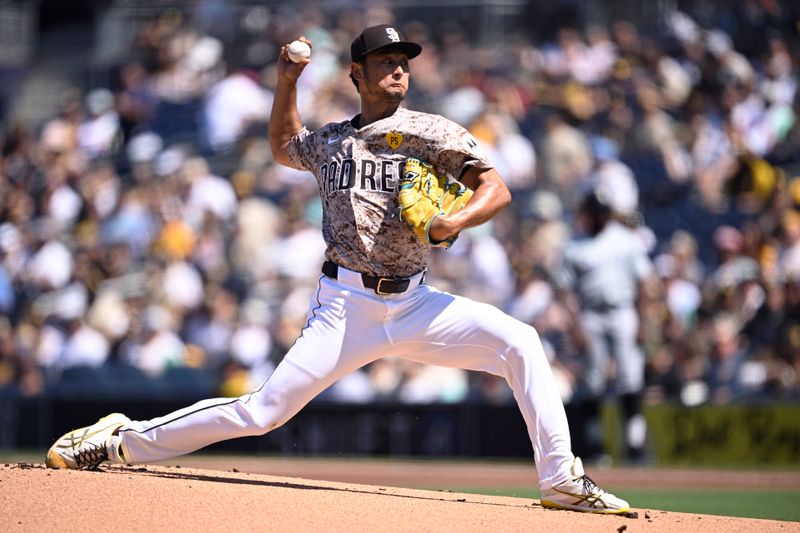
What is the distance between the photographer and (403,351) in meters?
5.67

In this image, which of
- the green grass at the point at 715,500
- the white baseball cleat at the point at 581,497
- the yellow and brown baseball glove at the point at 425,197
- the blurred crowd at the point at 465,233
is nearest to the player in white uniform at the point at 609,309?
the blurred crowd at the point at 465,233

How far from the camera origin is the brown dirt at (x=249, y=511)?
5.03 metres

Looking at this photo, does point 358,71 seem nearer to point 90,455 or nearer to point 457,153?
point 457,153

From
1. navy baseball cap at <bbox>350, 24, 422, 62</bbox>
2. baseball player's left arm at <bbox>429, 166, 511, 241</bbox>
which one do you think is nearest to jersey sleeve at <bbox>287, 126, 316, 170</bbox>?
navy baseball cap at <bbox>350, 24, 422, 62</bbox>

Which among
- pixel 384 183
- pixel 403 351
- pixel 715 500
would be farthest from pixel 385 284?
pixel 715 500

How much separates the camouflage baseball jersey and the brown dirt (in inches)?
40.2

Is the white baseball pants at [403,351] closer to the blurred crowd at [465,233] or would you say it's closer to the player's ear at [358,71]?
the player's ear at [358,71]

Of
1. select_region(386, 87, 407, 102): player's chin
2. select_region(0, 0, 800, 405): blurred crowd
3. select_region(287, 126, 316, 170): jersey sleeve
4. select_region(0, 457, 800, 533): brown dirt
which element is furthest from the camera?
select_region(0, 0, 800, 405): blurred crowd

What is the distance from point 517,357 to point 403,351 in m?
0.50

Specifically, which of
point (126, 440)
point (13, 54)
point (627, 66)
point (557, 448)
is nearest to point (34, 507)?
point (126, 440)

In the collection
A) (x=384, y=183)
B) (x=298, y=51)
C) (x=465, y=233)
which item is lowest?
(x=384, y=183)

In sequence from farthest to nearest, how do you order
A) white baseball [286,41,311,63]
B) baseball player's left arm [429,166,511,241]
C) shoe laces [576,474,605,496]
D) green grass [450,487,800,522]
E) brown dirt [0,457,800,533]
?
green grass [450,487,800,522]
white baseball [286,41,311,63]
shoe laces [576,474,605,496]
baseball player's left arm [429,166,511,241]
brown dirt [0,457,800,533]

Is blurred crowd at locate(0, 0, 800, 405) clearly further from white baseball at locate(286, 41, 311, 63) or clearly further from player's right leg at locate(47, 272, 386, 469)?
white baseball at locate(286, 41, 311, 63)

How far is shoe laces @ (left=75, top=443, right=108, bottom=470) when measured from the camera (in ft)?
19.6
